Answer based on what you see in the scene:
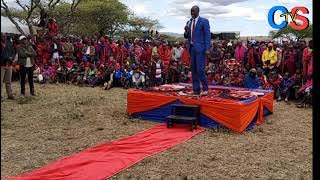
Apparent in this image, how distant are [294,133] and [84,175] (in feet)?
11.3

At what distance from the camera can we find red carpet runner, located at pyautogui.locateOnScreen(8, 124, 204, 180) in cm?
404

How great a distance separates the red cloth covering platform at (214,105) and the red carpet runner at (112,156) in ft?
1.16

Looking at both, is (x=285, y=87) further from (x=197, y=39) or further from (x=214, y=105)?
(x=214, y=105)

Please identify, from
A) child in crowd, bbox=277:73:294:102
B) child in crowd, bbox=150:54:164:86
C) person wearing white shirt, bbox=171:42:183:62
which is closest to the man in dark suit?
child in crowd, bbox=277:73:294:102

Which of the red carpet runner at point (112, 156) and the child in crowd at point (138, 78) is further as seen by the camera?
→ the child in crowd at point (138, 78)

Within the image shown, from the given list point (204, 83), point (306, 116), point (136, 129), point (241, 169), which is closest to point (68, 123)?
point (136, 129)

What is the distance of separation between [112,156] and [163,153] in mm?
621

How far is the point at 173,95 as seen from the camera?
22.3 feet

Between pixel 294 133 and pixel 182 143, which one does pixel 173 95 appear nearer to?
pixel 182 143

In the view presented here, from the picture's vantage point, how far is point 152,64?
11438 mm

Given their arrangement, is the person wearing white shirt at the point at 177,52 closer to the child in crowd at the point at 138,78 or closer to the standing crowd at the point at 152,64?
the standing crowd at the point at 152,64

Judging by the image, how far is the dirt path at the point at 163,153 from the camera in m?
4.30

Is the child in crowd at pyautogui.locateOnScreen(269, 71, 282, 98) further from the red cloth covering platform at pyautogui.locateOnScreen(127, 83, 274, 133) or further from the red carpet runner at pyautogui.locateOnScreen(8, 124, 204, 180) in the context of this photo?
the red carpet runner at pyautogui.locateOnScreen(8, 124, 204, 180)

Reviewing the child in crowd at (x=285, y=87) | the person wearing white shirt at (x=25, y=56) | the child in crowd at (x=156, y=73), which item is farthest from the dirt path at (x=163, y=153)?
the child in crowd at (x=156, y=73)
